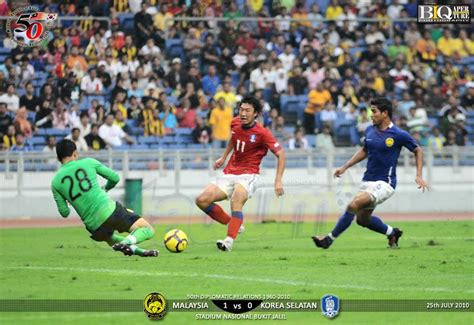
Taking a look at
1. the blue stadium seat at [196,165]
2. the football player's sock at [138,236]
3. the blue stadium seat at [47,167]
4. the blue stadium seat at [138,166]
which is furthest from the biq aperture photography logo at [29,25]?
the football player's sock at [138,236]

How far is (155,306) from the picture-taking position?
9742mm

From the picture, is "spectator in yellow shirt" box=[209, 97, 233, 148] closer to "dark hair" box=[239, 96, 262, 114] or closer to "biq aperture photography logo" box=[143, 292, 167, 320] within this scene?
"dark hair" box=[239, 96, 262, 114]

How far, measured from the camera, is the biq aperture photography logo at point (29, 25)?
25.1 m

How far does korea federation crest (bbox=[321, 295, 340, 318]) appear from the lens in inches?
386

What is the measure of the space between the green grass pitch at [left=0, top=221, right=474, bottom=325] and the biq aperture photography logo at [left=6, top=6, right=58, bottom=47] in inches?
285

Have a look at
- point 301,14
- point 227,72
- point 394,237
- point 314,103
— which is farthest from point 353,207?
point 301,14

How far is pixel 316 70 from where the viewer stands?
28.7 meters

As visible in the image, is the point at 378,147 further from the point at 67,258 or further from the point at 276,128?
the point at 276,128

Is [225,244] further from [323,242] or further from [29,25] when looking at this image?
[29,25]

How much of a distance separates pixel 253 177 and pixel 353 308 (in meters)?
6.30

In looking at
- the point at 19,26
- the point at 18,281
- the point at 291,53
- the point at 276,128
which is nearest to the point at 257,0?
the point at 291,53

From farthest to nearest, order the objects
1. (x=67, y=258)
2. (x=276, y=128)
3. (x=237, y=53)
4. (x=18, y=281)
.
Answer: (x=237, y=53), (x=276, y=128), (x=67, y=258), (x=18, y=281)

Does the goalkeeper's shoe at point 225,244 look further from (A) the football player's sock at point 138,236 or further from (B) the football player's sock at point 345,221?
(A) the football player's sock at point 138,236

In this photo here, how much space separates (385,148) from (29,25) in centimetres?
1220
